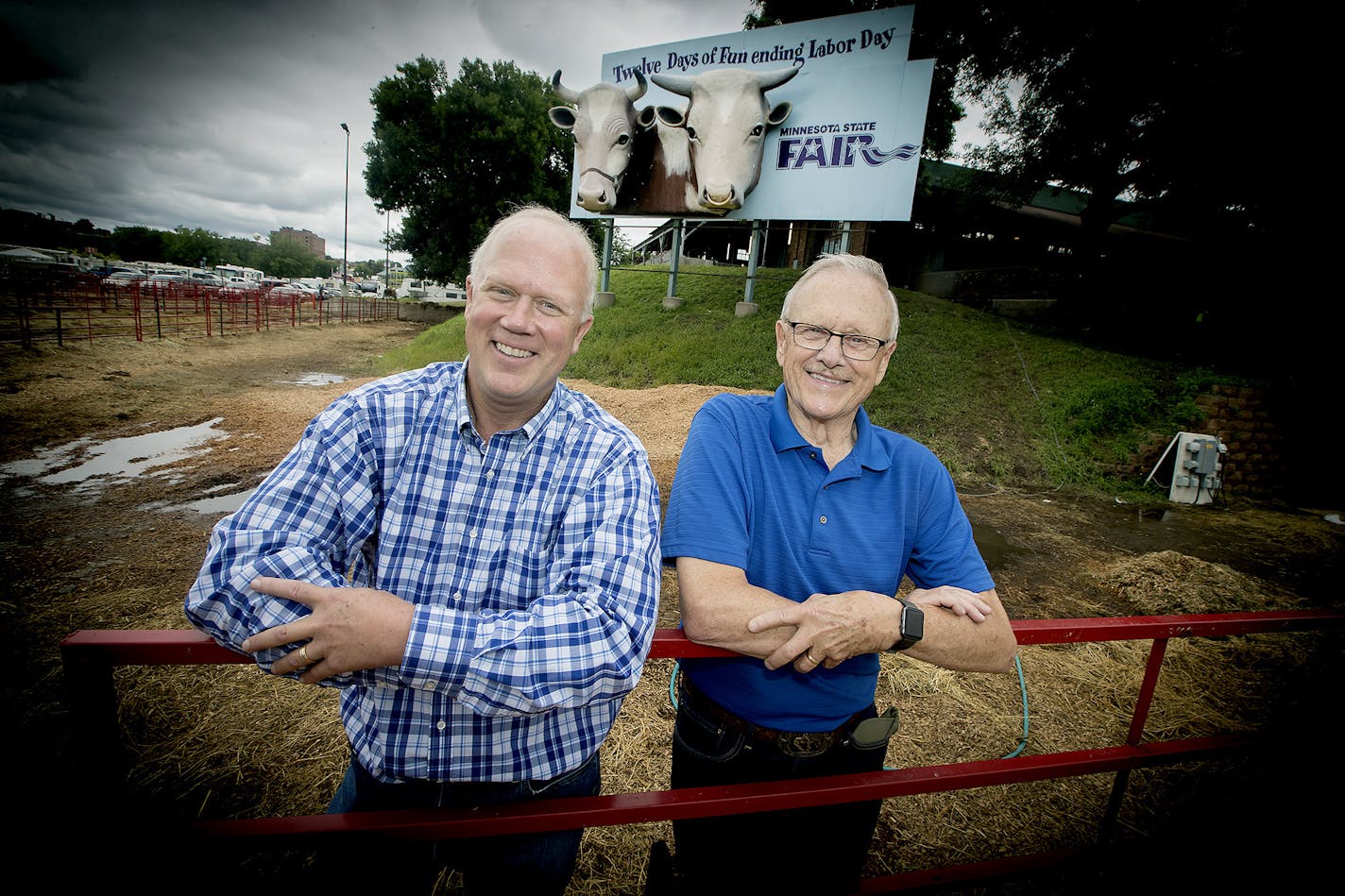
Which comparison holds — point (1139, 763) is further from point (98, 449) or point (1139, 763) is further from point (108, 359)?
point (108, 359)

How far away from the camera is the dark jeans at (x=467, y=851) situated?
1.40 metres

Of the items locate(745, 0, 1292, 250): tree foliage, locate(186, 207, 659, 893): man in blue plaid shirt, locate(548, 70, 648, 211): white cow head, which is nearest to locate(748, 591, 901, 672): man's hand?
locate(186, 207, 659, 893): man in blue plaid shirt

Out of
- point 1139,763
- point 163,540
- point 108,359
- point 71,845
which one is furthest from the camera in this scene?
point 108,359

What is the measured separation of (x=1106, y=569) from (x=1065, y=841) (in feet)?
10.9

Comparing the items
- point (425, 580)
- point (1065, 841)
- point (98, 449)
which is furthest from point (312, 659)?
point (98, 449)

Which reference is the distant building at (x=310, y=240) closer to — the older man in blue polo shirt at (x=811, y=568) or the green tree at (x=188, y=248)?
the green tree at (x=188, y=248)

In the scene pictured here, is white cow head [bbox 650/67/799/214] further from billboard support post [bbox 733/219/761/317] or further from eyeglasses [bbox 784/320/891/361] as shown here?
eyeglasses [bbox 784/320/891/361]

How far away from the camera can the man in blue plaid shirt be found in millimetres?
1063

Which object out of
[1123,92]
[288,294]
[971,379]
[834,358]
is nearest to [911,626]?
[834,358]

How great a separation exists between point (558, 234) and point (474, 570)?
0.93m

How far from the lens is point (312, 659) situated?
106cm

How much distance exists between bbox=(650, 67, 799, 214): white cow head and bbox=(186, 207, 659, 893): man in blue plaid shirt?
338 inches

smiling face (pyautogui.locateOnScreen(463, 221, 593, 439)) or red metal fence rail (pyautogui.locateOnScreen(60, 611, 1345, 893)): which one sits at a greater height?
smiling face (pyautogui.locateOnScreen(463, 221, 593, 439))

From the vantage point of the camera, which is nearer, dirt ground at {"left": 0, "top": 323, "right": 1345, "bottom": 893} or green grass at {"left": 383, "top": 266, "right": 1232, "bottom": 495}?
dirt ground at {"left": 0, "top": 323, "right": 1345, "bottom": 893}
